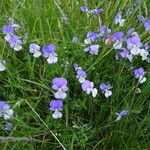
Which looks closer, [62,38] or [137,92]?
[137,92]

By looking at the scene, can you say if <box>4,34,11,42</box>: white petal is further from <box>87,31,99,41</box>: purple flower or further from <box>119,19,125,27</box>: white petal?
<box>119,19,125,27</box>: white petal

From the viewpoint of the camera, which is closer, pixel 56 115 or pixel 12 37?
pixel 56 115

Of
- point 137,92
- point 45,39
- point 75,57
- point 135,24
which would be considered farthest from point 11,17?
point 137,92

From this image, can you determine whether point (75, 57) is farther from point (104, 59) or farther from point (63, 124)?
point (63, 124)

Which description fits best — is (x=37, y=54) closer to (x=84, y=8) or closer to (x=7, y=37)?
(x=7, y=37)

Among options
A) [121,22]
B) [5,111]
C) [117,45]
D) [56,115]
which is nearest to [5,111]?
[5,111]

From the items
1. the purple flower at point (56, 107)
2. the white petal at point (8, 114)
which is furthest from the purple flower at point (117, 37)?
the white petal at point (8, 114)
